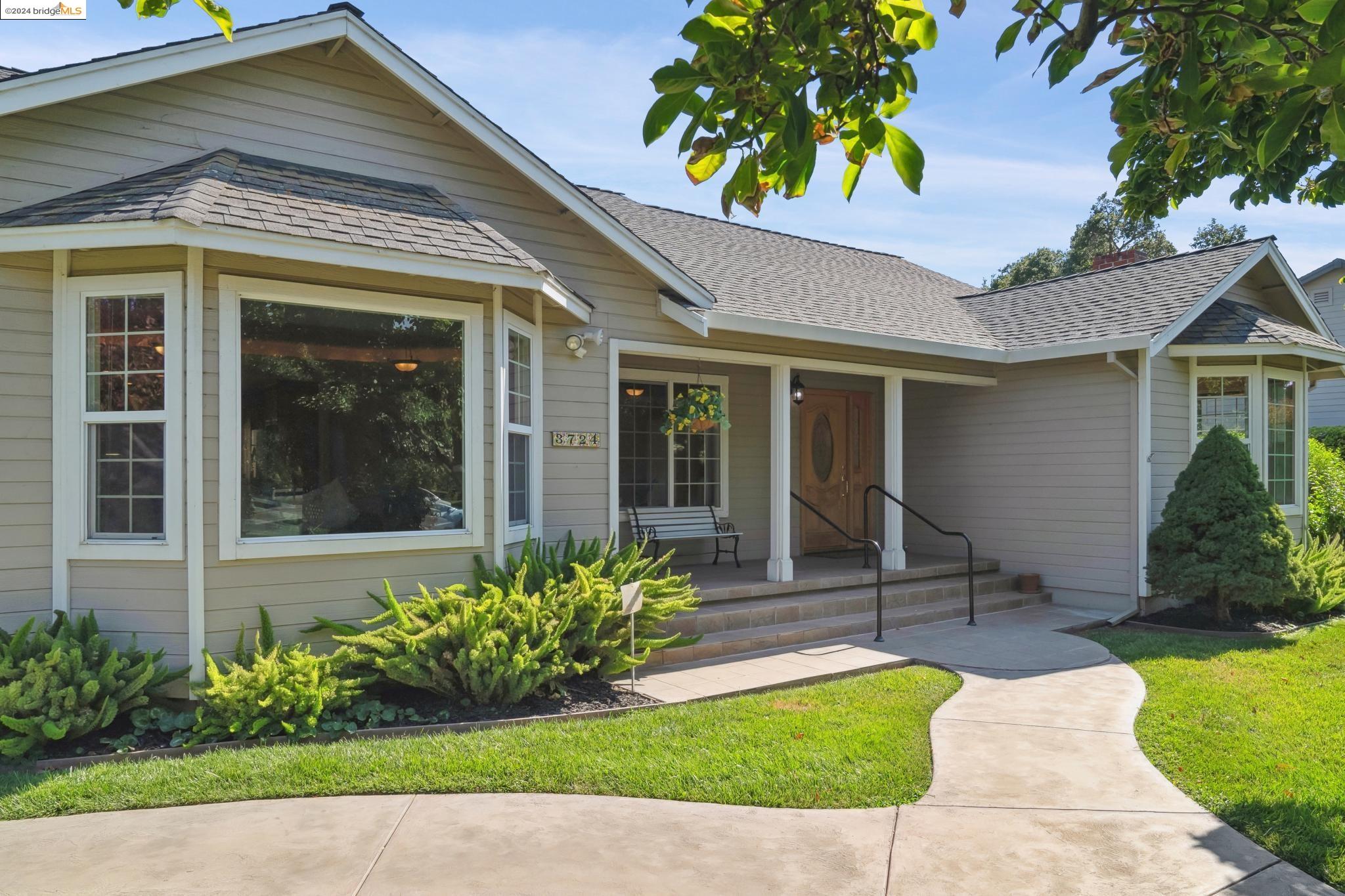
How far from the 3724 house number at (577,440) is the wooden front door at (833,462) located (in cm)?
442

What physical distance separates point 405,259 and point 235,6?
95.6 inches

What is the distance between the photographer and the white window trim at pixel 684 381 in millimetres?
10195

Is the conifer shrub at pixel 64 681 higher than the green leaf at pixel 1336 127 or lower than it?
lower

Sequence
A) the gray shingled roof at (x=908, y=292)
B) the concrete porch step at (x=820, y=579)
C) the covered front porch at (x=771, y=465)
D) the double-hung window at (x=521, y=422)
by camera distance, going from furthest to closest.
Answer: the gray shingled roof at (x=908, y=292)
the covered front porch at (x=771, y=465)
the concrete porch step at (x=820, y=579)
the double-hung window at (x=521, y=422)

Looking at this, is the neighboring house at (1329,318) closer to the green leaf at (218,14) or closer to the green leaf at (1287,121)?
the green leaf at (1287,121)

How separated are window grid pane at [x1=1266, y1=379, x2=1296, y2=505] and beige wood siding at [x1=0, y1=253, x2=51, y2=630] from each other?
39.5ft

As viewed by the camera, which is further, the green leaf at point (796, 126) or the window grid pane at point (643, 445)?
the window grid pane at point (643, 445)

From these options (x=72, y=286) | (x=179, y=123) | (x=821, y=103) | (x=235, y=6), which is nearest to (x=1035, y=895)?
(x=821, y=103)

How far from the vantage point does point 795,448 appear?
1162cm

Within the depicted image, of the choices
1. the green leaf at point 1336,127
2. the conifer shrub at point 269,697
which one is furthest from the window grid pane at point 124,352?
the green leaf at point 1336,127

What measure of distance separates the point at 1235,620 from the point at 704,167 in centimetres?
916

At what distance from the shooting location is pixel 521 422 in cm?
736

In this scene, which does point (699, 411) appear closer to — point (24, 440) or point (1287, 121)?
point (24, 440)

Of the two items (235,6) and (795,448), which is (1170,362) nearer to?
(795,448)
